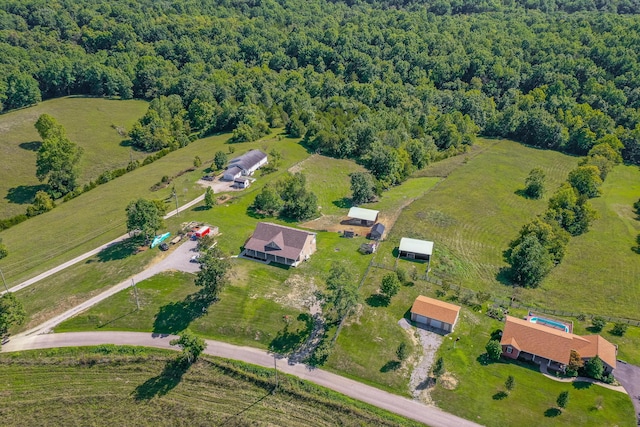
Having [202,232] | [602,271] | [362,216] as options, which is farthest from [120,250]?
[602,271]

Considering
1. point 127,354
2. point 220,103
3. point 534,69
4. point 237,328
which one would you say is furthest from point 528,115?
point 127,354

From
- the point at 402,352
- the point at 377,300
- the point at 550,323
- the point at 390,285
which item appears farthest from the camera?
the point at 377,300

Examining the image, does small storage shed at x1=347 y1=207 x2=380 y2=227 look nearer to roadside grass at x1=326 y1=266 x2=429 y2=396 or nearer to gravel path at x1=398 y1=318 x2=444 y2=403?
roadside grass at x1=326 y1=266 x2=429 y2=396

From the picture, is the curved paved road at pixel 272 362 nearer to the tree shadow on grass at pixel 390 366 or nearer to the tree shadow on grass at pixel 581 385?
the tree shadow on grass at pixel 390 366

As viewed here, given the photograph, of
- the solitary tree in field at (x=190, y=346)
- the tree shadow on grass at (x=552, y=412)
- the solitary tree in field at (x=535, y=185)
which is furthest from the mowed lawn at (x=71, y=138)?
the solitary tree in field at (x=535, y=185)

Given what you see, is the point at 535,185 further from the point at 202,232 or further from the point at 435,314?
the point at 202,232
